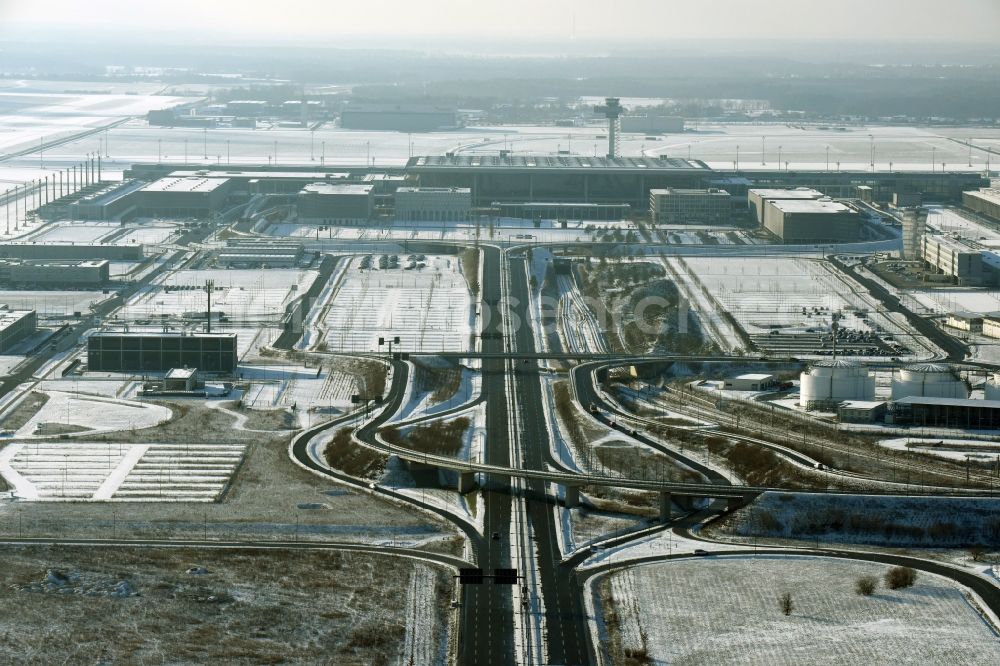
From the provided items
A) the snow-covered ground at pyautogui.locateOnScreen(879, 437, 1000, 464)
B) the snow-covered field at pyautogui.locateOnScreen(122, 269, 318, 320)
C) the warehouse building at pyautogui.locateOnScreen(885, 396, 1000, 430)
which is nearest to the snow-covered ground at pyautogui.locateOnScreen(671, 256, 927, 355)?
the warehouse building at pyautogui.locateOnScreen(885, 396, 1000, 430)

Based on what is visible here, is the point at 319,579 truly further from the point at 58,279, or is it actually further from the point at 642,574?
the point at 58,279

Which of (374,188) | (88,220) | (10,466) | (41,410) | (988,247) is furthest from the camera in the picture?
(374,188)

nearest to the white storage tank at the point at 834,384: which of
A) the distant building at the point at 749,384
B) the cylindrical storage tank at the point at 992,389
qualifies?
the distant building at the point at 749,384

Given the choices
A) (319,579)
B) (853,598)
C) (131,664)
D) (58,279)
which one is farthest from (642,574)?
(58,279)

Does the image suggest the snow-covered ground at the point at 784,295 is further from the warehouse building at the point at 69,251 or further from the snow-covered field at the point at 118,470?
the warehouse building at the point at 69,251

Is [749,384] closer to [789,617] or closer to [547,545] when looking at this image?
[547,545]

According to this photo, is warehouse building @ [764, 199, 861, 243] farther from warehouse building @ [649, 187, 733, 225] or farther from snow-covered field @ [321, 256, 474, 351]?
snow-covered field @ [321, 256, 474, 351]

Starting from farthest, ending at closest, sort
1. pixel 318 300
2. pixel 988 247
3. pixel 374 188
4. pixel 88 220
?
pixel 374 188 < pixel 88 220 < pixel 988 247 < pixel 318 300
